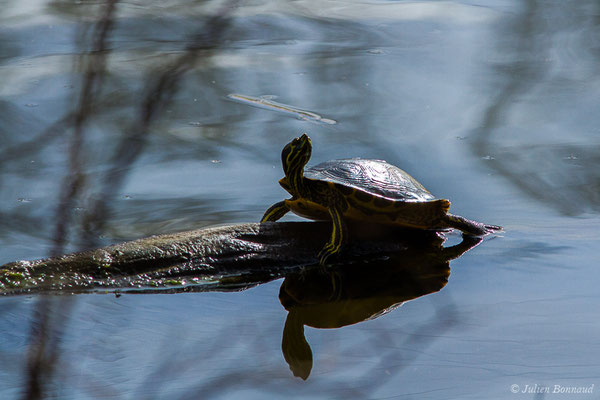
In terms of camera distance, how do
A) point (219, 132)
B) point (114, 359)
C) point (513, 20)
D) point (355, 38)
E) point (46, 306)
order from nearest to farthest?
point (114, 359) → point (46, 306) → point (219, 132) → point (355, 38) → point (513, 20)

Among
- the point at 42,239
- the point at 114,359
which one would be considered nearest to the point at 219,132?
the point at 42,239

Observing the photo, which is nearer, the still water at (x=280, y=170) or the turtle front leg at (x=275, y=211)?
the still water at (x=280, y=170)

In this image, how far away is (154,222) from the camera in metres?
2.65

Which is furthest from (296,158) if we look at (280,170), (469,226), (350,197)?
(280,170)

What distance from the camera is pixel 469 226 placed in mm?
2438

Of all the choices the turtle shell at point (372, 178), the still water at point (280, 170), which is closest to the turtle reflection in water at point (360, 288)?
the still water at point (280, 170)

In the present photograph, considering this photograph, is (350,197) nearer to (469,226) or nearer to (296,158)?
(296,158)

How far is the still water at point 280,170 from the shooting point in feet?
5.37

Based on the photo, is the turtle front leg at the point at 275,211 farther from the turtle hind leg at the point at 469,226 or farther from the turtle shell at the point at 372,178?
the turtle hind leg at the point at 469,226

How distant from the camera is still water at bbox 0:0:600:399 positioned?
1.64 m

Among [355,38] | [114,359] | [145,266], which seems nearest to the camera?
[114,359]

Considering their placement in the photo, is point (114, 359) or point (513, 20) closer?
point (114, 359)

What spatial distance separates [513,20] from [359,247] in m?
3.44

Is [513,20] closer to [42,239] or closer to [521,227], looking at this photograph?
[521,227]
